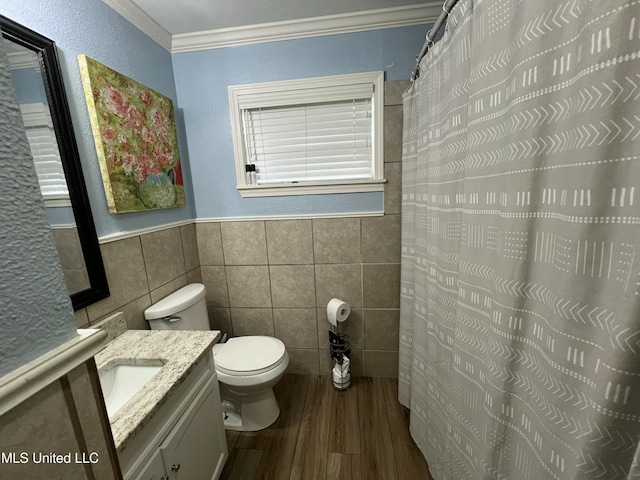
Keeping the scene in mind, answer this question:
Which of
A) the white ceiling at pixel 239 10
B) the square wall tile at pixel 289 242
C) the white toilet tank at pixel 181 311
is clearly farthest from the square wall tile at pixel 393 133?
the white toilet tank at pixel 181 311

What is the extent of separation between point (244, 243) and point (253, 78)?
3.49ft

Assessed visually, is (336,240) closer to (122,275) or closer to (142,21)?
(122,275)

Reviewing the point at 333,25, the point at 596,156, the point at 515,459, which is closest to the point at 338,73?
the point at 333,25

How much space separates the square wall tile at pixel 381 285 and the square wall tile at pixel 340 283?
0.16 feet

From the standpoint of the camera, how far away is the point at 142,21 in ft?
4.54

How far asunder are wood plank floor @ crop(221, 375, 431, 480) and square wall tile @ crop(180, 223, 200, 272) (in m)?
1.06

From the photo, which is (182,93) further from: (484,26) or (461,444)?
(461,444)

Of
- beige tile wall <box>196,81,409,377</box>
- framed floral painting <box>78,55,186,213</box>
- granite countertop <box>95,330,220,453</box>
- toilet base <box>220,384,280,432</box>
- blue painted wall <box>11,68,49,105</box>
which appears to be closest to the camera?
granite countertop <box>95,330,220,453</box>

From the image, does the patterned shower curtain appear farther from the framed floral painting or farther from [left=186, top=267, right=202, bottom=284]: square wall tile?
[left=186, top=267, right=202, bottom=284]: square wall tile

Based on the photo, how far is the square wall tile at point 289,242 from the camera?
1742 millimetres

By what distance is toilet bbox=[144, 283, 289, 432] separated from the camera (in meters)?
1.36

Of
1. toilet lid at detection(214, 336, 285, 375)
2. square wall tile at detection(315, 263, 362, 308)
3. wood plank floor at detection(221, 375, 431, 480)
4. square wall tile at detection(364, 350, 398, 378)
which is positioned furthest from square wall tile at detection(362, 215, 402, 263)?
wood plank floor at detection(221, 375, 431, 480)

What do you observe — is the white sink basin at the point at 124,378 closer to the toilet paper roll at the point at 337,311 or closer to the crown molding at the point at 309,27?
the toilet paper roll at the point at 337,311

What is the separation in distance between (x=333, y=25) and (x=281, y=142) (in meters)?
0.72
